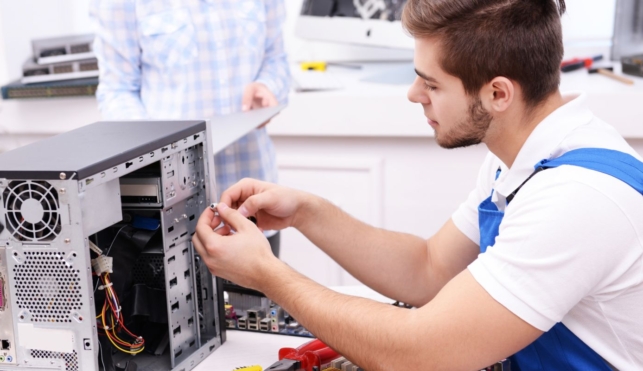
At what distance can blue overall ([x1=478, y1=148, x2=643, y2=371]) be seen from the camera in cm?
103

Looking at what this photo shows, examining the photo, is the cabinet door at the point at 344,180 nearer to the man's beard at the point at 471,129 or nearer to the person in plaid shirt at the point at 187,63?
the person in plaid shirt at the point at 187,63

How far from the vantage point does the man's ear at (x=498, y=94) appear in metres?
1.10

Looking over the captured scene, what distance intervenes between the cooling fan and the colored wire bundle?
0.42 feet

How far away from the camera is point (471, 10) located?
1098mm

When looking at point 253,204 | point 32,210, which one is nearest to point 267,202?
point 253,204

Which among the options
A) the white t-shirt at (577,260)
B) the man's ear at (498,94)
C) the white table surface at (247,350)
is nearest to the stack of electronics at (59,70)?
the white table surface at (247,350)

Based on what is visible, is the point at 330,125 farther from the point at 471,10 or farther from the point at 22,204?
the point at 22,204

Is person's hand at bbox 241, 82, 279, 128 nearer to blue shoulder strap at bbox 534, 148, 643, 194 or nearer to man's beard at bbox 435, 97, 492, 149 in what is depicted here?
man's beard at bbox 435, 97, 492, 149

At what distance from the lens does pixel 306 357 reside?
1.18 metres

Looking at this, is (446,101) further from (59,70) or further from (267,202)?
(59,70)

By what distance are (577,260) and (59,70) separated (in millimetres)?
1962

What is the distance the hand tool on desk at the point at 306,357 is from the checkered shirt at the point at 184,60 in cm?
71

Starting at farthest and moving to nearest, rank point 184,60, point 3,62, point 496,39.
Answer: point 3,62
point 184,60
point 496,39

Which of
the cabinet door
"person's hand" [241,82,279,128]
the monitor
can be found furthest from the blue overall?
the monitor
